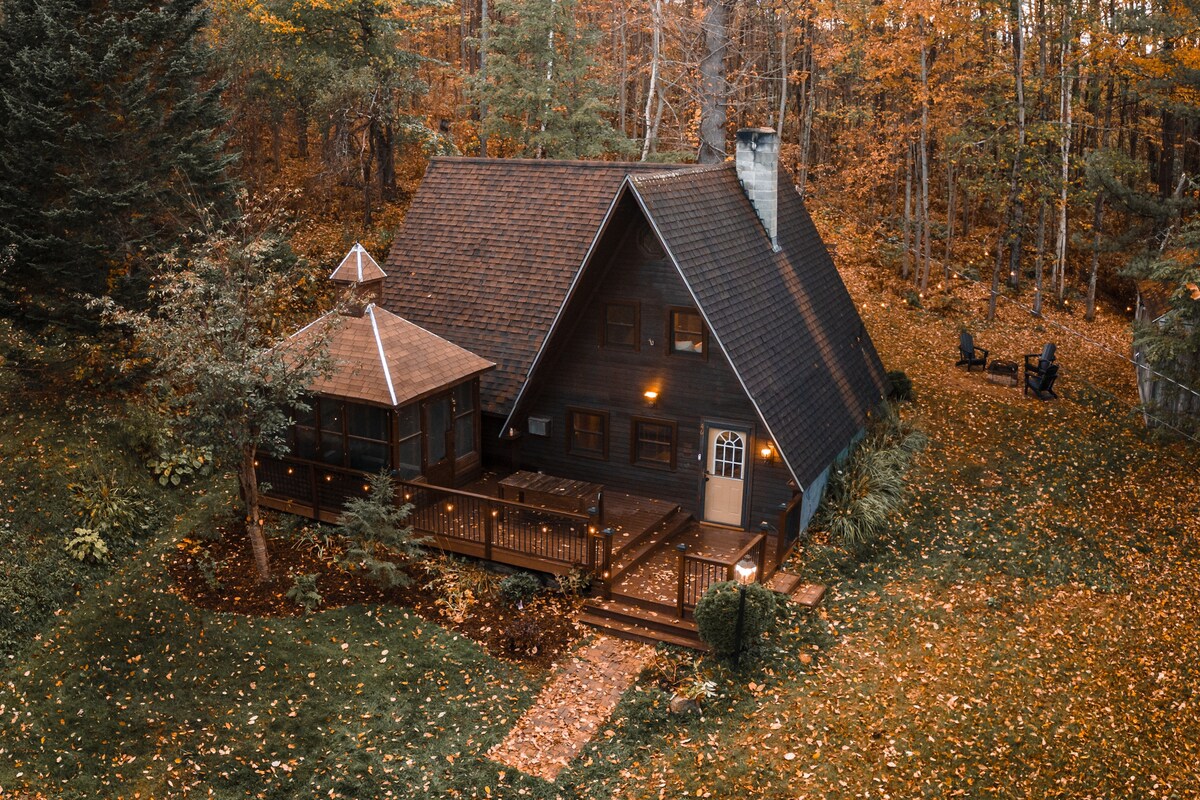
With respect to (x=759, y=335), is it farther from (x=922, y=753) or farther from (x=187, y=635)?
(x=187, y=635)

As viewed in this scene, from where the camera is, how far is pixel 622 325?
17.0 metres

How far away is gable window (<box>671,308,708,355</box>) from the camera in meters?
16.4

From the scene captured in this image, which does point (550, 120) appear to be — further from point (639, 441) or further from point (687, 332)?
point (639, 441)

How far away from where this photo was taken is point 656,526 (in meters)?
16.5

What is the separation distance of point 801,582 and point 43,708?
442 inches

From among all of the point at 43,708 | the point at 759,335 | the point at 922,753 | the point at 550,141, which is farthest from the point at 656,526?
the point at 550,141

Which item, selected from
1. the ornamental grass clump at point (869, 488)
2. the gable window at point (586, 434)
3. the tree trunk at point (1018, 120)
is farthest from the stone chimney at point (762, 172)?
the tree trunk at point (1018, 120)

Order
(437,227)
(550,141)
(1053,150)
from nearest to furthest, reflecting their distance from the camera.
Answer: (437,227), (550,141), (1053,150)

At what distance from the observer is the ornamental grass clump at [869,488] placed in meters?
16.6

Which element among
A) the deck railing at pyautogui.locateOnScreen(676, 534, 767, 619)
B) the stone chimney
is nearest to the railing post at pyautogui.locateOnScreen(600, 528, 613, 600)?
the deck railing at pyautogui.locateOnScreen(676, 534, 767, 619)

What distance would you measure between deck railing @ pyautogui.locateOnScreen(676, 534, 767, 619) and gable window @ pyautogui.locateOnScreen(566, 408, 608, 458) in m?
3.25

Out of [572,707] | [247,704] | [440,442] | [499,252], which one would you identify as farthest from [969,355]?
[247,704]

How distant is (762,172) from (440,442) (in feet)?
28.3

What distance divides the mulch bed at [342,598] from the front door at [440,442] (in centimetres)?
202
